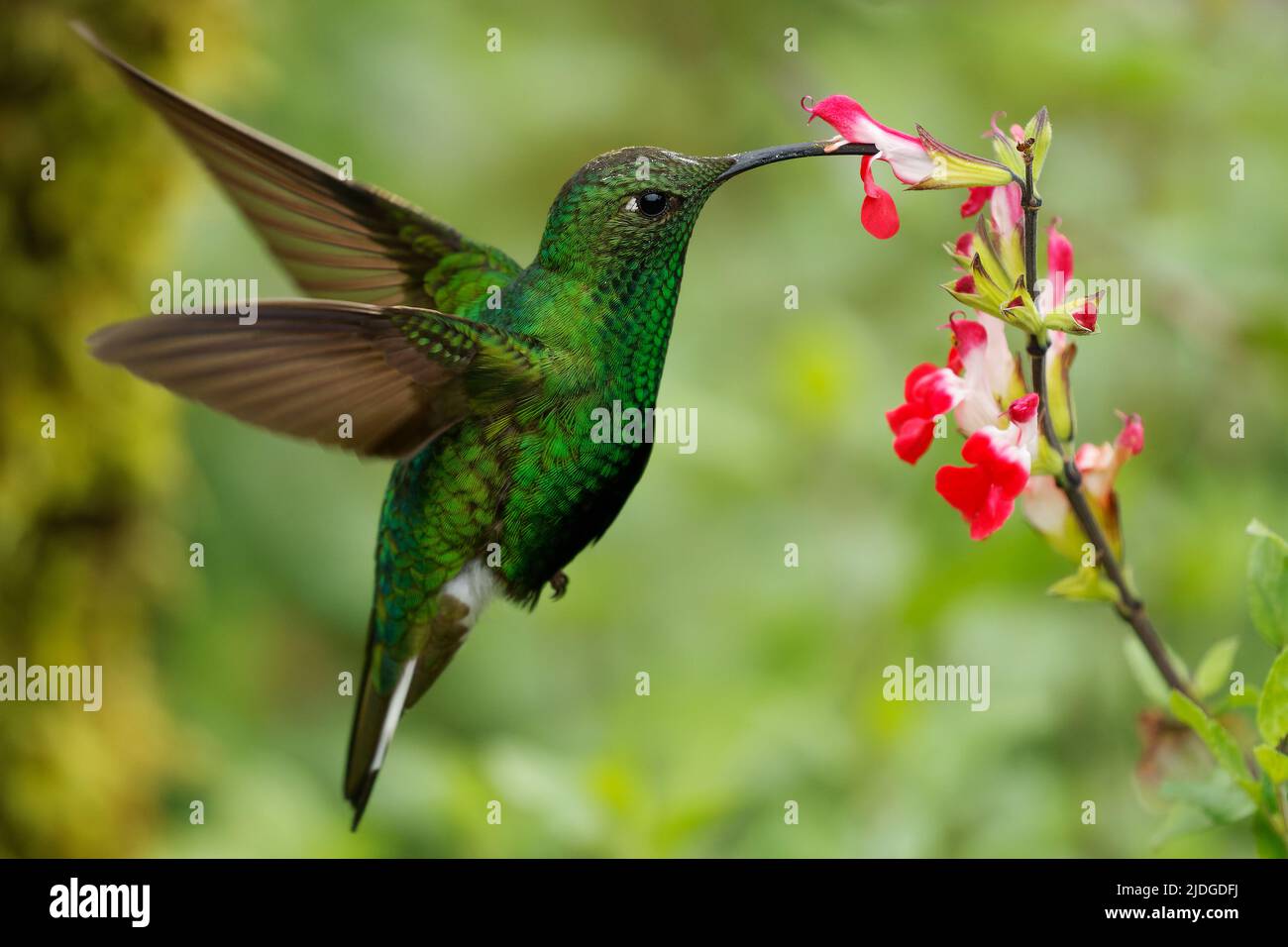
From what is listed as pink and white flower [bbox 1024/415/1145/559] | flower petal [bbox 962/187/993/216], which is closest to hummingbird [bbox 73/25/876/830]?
flower petal [bbox 962/187/993/216]

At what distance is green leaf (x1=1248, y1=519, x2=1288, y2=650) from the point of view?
1123 mm

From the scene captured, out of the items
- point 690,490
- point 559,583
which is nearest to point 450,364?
point 559,583

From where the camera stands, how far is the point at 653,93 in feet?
11.6

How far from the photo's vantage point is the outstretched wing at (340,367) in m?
1.14

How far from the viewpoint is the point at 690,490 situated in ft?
10.1

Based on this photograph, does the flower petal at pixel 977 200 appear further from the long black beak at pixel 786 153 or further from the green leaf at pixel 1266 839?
the green leaf at pixel 1266 839

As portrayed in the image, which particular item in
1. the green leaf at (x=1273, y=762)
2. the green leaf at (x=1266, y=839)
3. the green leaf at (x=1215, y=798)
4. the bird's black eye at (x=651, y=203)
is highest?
the bird's black eye at (x=651, y=203)

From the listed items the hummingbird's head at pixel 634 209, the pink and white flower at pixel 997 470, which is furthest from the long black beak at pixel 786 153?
the pink and white flower at pixel 997 470

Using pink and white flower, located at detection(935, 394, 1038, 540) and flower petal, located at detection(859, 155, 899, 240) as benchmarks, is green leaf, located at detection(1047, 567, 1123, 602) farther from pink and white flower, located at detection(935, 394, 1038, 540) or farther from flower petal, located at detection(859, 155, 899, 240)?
flower petal, located at detection(859, 155, 899, 240)

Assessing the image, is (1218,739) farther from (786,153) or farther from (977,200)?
(786,153)

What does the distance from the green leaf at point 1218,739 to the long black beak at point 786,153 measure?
529 mm

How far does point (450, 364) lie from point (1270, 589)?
2.56 feet
